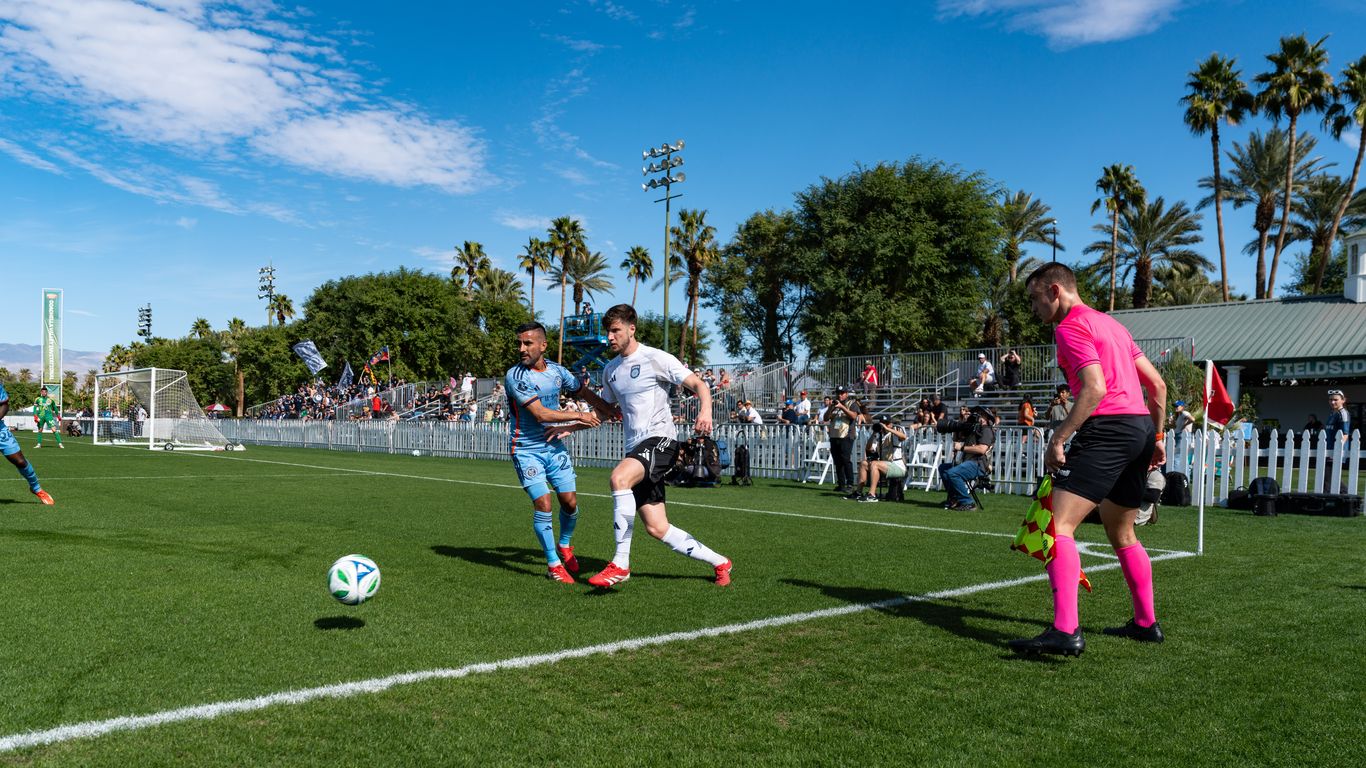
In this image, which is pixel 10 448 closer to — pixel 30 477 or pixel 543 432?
pixel 30 477

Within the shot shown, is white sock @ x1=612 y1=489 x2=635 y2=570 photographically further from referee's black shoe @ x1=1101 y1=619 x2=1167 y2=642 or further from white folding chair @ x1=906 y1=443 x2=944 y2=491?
white folding chair @ x1=906 y1=443 x2=944 y2=491

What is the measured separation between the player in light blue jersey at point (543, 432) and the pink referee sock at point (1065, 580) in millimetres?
3273

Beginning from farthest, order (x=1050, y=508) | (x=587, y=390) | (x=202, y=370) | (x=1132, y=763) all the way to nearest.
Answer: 1. (x=202, y=370)
2. (x=587, y=390)
3. (x=1050, y=508)
4. (x=1132, y=763)

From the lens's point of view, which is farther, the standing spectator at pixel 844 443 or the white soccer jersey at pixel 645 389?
the standing spectator at pixel 844 443

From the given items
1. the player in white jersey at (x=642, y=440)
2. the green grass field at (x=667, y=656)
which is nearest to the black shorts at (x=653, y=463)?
the player in white jersey at (x=642, y=440)

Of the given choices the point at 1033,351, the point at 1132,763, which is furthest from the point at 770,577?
the point at 1033,351

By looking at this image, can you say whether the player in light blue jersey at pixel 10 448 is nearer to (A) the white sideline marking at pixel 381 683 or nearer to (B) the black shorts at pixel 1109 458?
(A) the white sideline marking at pixel 381 683

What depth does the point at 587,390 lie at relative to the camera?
22.6ft

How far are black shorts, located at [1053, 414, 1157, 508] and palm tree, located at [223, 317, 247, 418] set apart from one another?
69.3 meters

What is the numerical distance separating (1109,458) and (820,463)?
15328mm

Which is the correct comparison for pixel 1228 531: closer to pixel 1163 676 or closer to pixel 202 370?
pixel 1163 676

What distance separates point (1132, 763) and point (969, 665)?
129 centimetres

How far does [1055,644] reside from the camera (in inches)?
186

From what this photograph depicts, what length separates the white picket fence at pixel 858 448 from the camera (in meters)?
13.5
